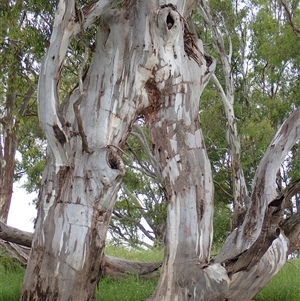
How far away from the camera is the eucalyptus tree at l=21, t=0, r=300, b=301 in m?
4.09

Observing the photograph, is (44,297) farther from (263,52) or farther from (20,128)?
(263,52)

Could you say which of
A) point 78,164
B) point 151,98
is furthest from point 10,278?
point 151,98

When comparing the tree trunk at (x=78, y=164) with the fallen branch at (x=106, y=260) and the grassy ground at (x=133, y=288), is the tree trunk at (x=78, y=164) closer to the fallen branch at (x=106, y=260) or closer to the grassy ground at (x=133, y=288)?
the grassy ground at (x=133, y=288)

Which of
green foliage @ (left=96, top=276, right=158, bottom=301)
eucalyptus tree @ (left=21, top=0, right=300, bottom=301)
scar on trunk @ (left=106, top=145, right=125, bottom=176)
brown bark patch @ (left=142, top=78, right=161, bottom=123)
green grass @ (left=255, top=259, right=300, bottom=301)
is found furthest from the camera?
green grass @ (left=255, top=259, right=300, bottom=301)

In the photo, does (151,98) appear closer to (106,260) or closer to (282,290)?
(106,260)

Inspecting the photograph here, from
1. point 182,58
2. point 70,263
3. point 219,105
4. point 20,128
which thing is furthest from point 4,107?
point 70,263

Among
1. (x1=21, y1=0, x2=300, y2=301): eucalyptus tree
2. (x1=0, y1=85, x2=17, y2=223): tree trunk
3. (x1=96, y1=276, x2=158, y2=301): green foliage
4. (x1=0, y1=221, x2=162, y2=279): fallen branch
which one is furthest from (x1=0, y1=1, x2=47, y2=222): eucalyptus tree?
(x1=96, y1=276, x2=158, y2=301): green foliage

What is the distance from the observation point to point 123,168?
434 cm

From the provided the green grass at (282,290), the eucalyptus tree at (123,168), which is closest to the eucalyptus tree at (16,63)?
the eucalyptus tree at (123,168)

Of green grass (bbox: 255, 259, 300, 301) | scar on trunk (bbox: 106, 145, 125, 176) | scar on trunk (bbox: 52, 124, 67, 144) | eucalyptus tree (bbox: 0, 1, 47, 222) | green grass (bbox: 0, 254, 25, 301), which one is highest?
eucalyptus tree (bbox: 0, 1, 47, 222)

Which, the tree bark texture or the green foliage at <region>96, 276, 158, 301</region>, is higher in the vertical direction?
the tree bark texture

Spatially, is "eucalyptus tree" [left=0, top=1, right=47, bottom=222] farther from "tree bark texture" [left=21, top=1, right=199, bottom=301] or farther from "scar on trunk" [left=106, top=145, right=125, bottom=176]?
"scar on trunk" [left=106, top=145, right=125, bottom=176]

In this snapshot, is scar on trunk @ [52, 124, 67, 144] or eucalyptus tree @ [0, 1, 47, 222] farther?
eucalyptus tree @ [0, 1, 47, 222]

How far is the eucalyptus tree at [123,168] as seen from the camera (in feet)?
13.4
